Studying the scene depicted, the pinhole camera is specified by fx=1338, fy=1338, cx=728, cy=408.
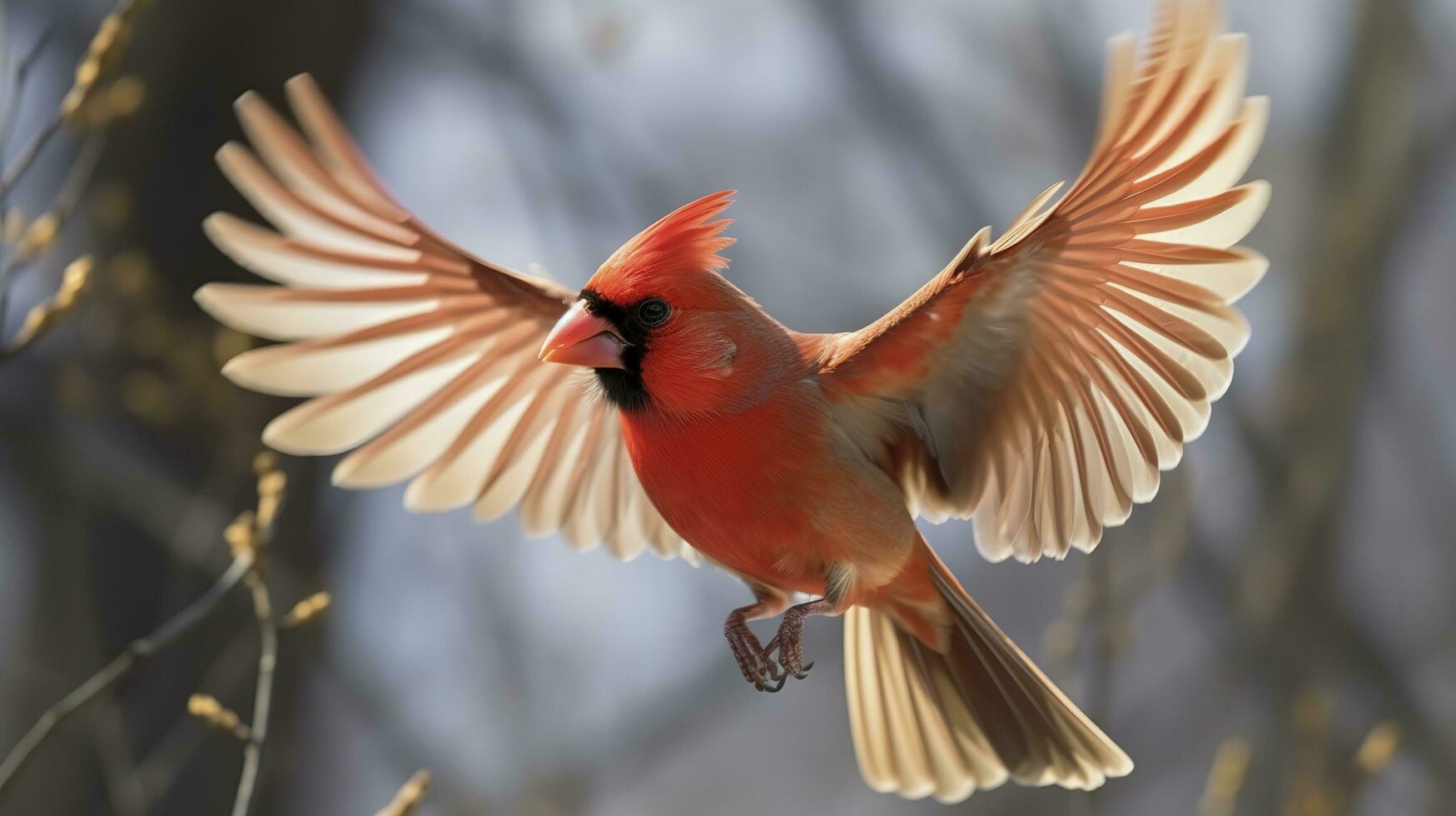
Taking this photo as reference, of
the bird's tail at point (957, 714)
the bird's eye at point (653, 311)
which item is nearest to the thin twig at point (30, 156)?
the bird's eye at point (653, 311)

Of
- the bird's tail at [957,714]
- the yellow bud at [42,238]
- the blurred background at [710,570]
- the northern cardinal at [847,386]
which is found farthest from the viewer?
the blurred background at [710,570]

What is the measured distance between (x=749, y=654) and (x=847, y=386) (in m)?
0.29

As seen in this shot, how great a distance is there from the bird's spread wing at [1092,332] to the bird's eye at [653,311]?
0.21 m

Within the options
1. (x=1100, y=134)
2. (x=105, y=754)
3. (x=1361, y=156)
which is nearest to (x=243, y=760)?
Result: (x=105, y=754)

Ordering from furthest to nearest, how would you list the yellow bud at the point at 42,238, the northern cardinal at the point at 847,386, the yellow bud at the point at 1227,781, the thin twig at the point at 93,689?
the yellow bud at the point at 1227,781
the yellow bud at the point at 42,238
the northern cardinal at the point at 847,386
the thin twig at the point at 93,689

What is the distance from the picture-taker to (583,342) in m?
1.22

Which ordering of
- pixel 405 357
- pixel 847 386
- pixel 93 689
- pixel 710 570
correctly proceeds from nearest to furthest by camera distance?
pixel 93 689 < pixel 847 386 < pixel 405 357 < pixel 710 570

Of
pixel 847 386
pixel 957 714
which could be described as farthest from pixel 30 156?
pixel 957 714

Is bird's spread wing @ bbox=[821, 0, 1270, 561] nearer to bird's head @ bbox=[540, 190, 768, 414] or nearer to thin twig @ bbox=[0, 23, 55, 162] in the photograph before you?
bird's head @ bbox=[540, 190, 768, 414]

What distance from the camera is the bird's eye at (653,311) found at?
1.22 m

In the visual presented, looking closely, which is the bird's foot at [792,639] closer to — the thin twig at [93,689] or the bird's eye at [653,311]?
the bird's eye at [653,311]

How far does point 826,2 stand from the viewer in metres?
4.59

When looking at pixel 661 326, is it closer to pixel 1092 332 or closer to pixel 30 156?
pixel 1092 332

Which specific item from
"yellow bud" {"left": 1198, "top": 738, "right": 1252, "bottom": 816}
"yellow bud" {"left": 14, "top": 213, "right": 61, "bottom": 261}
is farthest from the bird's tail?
"yellow bud" {"left": 14, "top": 213, "right": 61, "bottom": 261}
